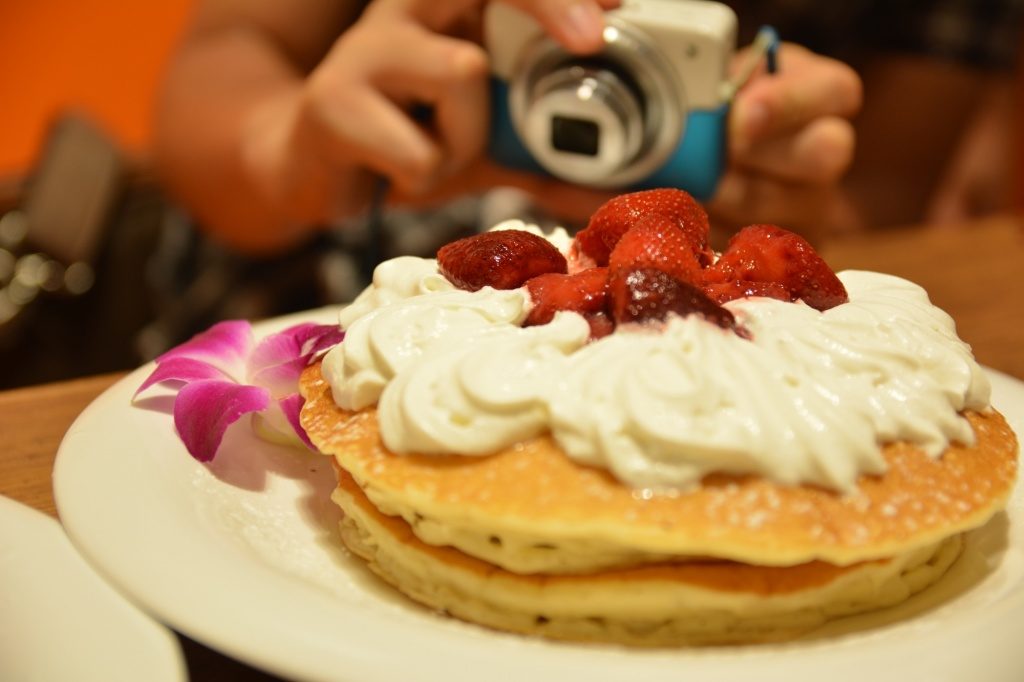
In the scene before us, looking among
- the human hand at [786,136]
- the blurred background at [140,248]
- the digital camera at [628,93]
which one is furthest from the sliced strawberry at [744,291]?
the blurred background at [140,248]

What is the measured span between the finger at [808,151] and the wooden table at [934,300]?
236mm

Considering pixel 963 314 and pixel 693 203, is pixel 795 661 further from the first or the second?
pixel 963 314

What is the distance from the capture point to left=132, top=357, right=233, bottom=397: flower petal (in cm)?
109

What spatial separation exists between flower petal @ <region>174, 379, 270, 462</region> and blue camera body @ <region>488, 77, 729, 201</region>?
0.75 metres

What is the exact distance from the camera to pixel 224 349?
3.85ft

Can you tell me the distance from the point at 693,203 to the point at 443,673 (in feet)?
1.94

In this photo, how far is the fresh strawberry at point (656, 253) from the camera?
0.92 metres

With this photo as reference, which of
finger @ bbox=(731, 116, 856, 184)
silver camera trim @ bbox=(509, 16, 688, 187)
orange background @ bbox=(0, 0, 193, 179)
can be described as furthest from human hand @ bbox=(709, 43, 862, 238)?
orange background @ bbox=(0, 0, 193, 179)

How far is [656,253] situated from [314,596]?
0.42 metres

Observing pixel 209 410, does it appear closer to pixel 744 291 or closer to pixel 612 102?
pixel 744 291

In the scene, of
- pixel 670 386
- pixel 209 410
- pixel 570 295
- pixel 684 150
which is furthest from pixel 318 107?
pixel 670 386

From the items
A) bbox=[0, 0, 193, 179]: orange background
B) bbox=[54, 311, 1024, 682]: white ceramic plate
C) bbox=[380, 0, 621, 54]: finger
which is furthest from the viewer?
bbox=[0, 0, 193, 179]: orange background

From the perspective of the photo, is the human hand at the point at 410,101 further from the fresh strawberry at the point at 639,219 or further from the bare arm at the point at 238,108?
the fresh strawberry at the point at 639,219

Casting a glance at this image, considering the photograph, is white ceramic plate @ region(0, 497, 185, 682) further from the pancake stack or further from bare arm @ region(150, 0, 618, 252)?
bare arm @ region(150, 0, 618, 252)
